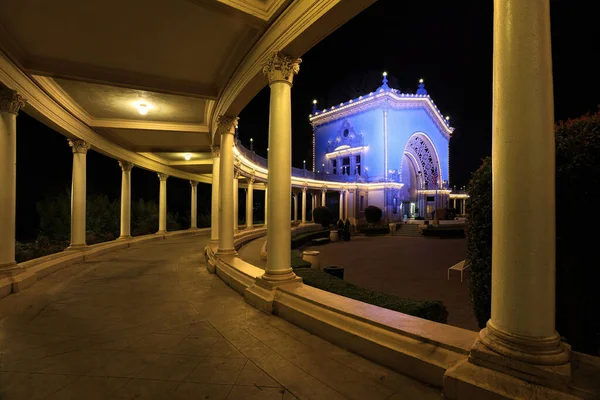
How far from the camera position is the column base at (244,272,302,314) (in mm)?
5290

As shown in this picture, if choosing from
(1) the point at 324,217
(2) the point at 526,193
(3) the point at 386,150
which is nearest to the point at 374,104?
(3) the point at 386,150

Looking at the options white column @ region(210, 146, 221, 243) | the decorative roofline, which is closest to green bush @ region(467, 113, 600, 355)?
white column @ region(210, 146, 221, 243)

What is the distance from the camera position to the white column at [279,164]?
5.69 metres

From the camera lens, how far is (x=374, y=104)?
46531mm

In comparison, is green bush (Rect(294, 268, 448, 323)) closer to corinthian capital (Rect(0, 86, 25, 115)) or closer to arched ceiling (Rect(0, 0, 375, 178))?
arched ceiling (Rect(0, 0, 375, 178))

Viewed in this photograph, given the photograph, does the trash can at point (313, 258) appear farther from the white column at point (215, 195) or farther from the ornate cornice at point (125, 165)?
the ornate cornice at point (125, 165)

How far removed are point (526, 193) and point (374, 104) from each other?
47.5 m

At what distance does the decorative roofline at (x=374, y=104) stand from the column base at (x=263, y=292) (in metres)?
45.6

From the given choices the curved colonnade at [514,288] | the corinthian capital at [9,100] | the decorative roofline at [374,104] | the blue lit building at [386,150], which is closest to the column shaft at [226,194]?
the corinthian capital at [9,100]

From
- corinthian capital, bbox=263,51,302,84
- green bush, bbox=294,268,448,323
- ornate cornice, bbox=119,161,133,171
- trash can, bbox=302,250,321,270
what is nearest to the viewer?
green bush, bbox=294,268,448,323

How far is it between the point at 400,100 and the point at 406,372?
167 ft

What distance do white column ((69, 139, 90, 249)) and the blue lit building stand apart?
29.6 meters

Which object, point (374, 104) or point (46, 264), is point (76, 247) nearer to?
point (46, 264)

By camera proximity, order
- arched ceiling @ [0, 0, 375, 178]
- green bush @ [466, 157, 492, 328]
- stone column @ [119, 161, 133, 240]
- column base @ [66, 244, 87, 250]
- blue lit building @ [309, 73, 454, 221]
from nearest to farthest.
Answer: green bush @ [466, 157, 492, 328]
arched ceiling @ [0, 0, 375, 178]
column base @ [66, 244, 87, 250]
stone column @ [119, 161, 133, 240]
blue lit building @ [309, 73, 454, 221]
